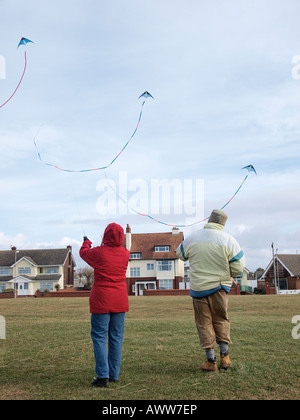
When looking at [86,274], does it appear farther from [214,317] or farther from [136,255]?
[214,317]

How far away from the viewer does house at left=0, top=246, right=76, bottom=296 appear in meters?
70.8

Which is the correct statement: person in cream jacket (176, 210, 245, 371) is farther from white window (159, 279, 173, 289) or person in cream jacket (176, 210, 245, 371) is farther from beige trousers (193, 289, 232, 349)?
white window (159, 279, 173, 289)

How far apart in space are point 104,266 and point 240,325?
6718mm

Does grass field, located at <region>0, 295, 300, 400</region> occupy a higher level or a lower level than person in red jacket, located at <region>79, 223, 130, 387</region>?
lower

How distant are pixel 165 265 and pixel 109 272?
57265 millimetres

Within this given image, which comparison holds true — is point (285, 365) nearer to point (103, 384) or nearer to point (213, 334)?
point (213, 334)

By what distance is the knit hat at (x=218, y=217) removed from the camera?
279 inches

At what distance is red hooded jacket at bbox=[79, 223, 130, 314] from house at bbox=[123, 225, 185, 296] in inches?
2184

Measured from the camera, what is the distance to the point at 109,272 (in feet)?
20.6

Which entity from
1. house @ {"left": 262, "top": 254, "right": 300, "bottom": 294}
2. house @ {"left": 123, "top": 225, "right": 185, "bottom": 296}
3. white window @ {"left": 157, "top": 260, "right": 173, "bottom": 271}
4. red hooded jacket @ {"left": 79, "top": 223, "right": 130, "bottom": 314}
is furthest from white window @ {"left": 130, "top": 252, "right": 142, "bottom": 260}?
red hooded jacket @ {"left": 79, "top": 223, "right": 130, "bottom": 314}

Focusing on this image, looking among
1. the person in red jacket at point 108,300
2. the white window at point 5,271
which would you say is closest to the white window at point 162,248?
the white window at point 5,271

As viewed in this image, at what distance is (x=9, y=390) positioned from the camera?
5551mm
